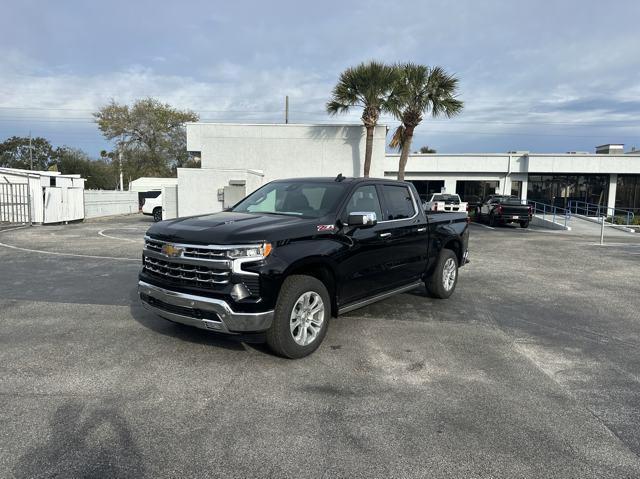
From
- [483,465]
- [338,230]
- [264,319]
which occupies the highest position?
[338,230]

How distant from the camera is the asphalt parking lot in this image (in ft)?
9.56

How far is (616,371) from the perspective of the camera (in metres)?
4.45

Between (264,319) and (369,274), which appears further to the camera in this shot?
(369,274)

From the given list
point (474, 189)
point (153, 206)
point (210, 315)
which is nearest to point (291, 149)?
point (153, 206)

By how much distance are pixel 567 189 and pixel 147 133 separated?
4130 centimetres

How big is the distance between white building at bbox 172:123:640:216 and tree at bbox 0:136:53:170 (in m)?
54.8

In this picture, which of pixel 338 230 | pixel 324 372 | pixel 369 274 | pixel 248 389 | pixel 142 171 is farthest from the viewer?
pixel 142 171

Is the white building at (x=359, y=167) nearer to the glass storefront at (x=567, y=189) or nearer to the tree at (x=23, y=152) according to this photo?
the glass storefront at (x=567, y=189)

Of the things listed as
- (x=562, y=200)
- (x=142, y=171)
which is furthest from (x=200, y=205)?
(x=142, y=171)

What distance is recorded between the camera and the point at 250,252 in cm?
411

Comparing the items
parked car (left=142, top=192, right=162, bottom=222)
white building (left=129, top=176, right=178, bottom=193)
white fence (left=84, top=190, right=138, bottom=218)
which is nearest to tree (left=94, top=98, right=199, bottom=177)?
white building (left=129, top=176, right=178, bottom=193)

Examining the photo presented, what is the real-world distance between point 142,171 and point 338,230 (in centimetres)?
5262

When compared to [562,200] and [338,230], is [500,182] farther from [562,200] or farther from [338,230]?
[338,230]

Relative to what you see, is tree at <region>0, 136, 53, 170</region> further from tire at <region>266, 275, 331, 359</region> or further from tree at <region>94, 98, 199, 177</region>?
tire at <region>266, 275, 331, 359</region>
